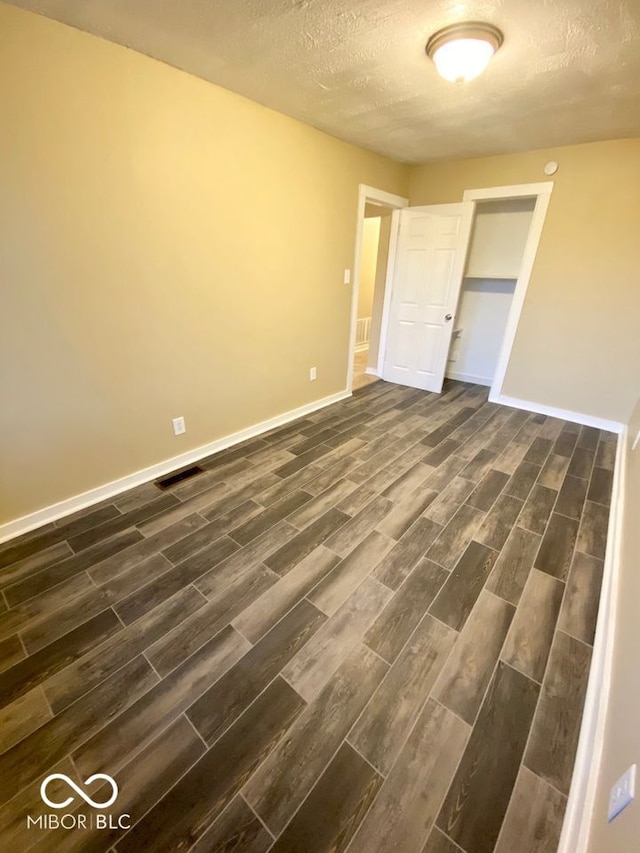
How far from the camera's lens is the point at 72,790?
1.01 meters

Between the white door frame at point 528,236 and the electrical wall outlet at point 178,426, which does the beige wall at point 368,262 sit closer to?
the white door frame at point 528,236

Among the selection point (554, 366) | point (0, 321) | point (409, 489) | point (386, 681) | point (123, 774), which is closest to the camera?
point (123, 774)

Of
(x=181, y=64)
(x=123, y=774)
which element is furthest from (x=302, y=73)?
(x=123, y=774)

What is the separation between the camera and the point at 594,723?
3.85ft

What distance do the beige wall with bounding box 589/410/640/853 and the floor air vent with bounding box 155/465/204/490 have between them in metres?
2.40

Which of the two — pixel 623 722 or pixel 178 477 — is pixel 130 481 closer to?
pixel 178 477

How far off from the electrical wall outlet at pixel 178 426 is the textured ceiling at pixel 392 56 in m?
2.03

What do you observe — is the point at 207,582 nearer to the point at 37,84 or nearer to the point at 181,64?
the point at 37,84

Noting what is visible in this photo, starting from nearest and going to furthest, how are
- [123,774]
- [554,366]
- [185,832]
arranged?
[185,832], [123,774], [554,366]

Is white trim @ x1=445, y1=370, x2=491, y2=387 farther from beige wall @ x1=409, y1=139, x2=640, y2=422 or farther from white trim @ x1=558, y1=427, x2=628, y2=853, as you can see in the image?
white trim @ x1=558, y1=427, x2=628, y2=853

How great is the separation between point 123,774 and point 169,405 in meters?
1.91

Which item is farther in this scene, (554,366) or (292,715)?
(554,366)

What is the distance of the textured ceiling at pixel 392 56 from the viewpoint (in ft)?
4.73

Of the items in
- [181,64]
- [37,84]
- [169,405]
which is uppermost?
[181,64]
